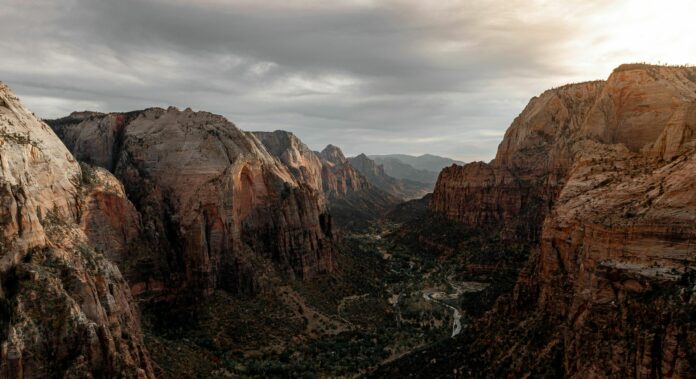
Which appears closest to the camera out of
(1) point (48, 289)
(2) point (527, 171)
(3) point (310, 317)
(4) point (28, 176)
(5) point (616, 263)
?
(5) point (616, 263)

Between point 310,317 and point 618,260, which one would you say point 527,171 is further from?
point 618,260

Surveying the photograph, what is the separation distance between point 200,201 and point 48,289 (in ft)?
111

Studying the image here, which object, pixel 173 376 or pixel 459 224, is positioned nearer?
pixel 173 376

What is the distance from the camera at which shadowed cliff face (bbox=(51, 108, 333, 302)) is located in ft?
210

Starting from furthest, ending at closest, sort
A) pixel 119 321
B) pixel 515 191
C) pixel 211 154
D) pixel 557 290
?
pixel 515 191
pixel 211 154
pixel 119 321
pixel 557 290

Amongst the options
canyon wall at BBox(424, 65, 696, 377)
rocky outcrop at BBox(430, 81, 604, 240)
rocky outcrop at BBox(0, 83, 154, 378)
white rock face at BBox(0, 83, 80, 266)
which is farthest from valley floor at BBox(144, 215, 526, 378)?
canyon wall at BBox(424, 65, 696, 377)

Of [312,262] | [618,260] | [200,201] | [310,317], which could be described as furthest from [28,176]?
[312,262]

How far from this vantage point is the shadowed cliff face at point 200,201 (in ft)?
210

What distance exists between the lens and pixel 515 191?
115000 mm

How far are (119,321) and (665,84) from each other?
60752 mm

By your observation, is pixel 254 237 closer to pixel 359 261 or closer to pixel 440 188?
pixel 359 261

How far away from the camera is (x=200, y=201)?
66.5 m

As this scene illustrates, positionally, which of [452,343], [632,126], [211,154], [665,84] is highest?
[665,84]

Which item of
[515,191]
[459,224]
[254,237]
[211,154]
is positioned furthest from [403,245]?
[211,154]
